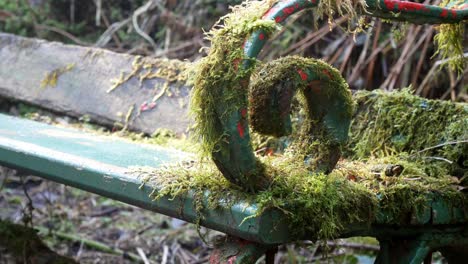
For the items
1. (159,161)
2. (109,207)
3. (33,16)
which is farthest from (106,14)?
(159,161)

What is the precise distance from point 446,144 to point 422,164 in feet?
0.41

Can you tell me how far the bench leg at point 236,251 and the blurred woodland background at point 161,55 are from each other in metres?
1.37

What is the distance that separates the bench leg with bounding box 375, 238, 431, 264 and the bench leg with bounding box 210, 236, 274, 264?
46 centimetres

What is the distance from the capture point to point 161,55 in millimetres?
5355

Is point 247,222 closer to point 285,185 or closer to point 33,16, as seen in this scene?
point 285,185

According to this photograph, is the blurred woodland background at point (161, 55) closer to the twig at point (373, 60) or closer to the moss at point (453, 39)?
the twig at point (373, 60)

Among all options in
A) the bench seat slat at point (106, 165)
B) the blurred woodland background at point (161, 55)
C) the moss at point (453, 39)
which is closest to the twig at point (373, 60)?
the blurred woodland background at point (161, 55)

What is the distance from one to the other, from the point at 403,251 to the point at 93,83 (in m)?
1.96

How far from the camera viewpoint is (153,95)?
326cm

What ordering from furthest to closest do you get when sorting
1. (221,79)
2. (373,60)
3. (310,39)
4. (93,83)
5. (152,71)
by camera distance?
(310,39), (373,60), (93,83), (152,71), (221,79)

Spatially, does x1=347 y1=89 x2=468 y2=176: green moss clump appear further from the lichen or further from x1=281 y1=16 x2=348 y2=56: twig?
x1=281 y1=16 x2=348 y2=56: twig

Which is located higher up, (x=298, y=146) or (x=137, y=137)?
(x=298, y=146)

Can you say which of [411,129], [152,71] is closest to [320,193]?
[411,129]

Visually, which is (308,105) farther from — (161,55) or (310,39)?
(161,55)
